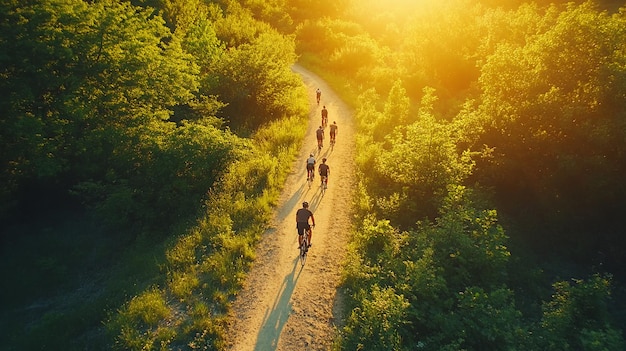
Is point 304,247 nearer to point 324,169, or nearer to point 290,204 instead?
point 290,204

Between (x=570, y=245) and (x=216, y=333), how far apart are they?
59.1 feet

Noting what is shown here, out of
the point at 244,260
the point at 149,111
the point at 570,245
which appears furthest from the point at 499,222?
the point at 149,111

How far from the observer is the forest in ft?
39.8

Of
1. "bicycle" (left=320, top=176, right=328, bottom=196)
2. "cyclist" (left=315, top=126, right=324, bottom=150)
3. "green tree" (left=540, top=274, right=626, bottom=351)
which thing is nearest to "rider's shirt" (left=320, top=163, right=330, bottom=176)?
"bicycle" (left=320, top=176, right=328, bottom=196)

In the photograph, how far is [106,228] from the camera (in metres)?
21.2

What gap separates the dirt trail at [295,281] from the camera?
1189 centimetres

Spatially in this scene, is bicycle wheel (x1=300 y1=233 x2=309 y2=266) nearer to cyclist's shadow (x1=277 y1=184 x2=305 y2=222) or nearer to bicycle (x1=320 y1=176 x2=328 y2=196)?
cyclist's shadow (x1=277 y1=184 x2=305 y2=222)

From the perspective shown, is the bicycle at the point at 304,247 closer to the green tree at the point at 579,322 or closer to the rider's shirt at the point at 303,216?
the rider's shirt at the point at 303,216

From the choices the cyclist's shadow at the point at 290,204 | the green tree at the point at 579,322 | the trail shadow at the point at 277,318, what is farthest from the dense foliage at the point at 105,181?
the green tree at the point at 579,322

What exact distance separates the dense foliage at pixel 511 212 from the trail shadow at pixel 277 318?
2.16 metres

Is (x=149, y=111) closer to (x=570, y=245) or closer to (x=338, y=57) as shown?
(x=570, y=245)

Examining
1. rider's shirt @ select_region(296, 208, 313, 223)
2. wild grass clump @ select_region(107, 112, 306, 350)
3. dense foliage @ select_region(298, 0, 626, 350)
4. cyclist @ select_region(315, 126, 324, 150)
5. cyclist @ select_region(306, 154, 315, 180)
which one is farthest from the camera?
cyclist @ select_region(315, 126, 324, 150)

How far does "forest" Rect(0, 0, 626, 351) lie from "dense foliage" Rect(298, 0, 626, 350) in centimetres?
8

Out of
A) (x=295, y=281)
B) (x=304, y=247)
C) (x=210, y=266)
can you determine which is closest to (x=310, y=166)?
(x=304, y=247)
